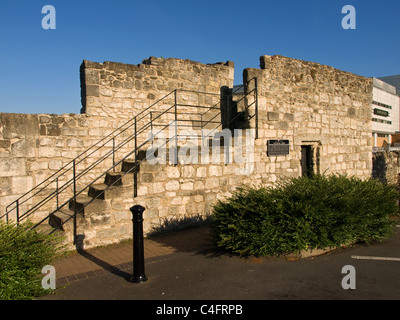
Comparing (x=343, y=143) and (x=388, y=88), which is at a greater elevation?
(x=388, y=88)

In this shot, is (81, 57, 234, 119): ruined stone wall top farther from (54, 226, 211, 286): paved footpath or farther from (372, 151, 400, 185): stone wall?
(372, 151, 400, 185): stone wall

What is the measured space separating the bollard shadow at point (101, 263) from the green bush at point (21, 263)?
876mm

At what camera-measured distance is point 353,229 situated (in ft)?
19.3

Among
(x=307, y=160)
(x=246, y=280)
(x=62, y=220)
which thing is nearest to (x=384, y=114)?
(x=307, y=160)

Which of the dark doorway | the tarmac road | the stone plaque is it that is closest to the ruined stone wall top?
the stone plaque

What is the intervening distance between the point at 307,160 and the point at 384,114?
42.7m

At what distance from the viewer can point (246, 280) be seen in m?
4.47

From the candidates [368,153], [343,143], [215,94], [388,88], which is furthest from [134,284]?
[388,88]

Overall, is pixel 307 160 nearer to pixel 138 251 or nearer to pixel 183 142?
pixel 183 142

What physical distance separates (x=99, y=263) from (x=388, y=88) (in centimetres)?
5929

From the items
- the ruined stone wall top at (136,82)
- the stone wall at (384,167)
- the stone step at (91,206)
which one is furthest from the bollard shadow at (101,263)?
the stone wall at (384,167)

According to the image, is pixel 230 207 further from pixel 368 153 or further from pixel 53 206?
pixel 368 153

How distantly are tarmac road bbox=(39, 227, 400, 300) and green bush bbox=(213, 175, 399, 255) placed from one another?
0.82 ft
